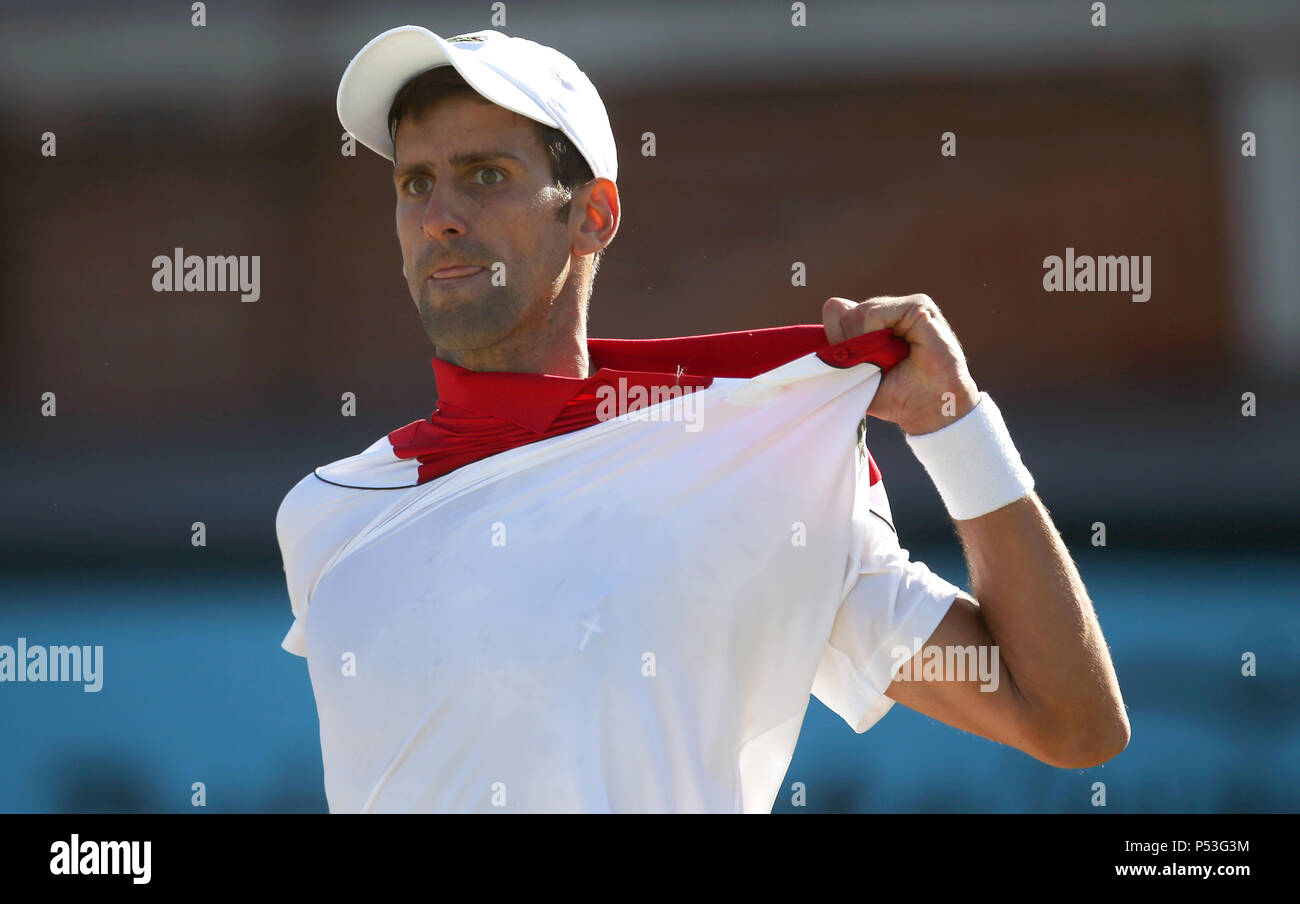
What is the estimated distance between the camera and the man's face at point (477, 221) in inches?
64.1

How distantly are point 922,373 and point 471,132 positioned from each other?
0.60m

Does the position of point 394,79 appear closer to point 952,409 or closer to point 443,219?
point 443,219

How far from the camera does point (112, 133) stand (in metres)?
5.89

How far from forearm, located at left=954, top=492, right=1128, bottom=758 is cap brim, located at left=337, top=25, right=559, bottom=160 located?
72 cm

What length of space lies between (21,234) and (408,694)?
17.4 feet

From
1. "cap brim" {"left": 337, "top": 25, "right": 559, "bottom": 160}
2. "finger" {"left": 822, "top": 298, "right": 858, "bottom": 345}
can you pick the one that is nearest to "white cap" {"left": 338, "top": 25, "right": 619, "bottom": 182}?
"cap brim" {"left": 337, "top": 25, "right": 559, "bottom": 160}

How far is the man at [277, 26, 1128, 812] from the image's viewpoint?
144cm

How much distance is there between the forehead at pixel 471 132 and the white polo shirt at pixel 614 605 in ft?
1.16

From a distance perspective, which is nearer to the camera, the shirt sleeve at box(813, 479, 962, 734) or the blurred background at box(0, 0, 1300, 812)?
the shirt sleeve at box(813, 479, 962, 734)

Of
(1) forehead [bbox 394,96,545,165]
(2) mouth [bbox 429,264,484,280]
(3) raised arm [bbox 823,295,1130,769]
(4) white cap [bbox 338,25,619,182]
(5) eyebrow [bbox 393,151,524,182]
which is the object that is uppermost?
(4) white cap [bbox 338,25,619,182]

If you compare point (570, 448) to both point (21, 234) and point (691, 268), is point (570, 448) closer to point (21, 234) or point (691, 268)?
point (691, 268)

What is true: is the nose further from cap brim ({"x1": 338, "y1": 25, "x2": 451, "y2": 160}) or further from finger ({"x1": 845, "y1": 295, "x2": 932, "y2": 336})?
finger ({"x1": 845, "y1": 295, "x2": 932, "y2": 336})

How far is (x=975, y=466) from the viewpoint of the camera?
1539 mm
